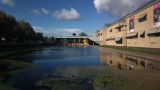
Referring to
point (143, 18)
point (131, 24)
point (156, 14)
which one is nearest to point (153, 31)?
point (156, 14)

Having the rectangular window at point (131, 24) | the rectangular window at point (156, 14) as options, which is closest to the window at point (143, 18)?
the rectangular window at point (156, 14)

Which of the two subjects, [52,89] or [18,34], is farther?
[18,34]

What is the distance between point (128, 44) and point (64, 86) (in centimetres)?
6261

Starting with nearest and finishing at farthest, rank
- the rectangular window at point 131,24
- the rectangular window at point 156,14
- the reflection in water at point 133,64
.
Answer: the reflection in water at point 133,64
the rectangular window at point 156,14
the rectangular window at point 131,24

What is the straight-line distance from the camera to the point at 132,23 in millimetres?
70500

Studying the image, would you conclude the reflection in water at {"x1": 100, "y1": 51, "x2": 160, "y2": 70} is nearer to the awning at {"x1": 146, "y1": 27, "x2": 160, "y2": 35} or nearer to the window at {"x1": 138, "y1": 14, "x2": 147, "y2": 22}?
the awning at {"x1": 146, "y1": 27, "x2": 160, "y2": 35}

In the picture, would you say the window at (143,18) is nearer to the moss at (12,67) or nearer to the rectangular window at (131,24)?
the rectangular window at (131,24)

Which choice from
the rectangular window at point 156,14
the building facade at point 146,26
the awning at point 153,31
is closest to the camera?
the awning at point 153,31

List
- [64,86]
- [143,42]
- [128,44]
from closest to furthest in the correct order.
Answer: [64,86]
[143,42]
[128,44]

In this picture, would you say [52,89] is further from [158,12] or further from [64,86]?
[158,12]

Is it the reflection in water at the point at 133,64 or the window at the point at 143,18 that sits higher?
the window at the point at 143,18

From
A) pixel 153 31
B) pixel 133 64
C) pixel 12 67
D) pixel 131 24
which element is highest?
pixel 131 24

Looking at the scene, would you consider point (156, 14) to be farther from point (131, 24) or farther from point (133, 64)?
point (133, 64)

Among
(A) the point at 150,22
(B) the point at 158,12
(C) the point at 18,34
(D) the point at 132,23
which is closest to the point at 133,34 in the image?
(D) the point at 132,23
